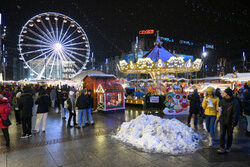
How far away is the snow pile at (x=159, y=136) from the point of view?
456cm

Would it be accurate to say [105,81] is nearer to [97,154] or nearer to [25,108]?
[25,108]

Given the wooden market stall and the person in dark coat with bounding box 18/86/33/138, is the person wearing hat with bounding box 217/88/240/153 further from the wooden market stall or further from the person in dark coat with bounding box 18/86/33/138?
the wooden market stall

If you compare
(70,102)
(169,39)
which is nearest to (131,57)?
(169,39)

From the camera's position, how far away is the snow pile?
456 cm

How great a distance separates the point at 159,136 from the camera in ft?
16.1

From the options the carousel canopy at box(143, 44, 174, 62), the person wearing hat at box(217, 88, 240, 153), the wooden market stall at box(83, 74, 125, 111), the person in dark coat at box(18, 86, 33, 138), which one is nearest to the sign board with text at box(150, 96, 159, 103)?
the wooden market stall at box(83, 74, 125, 111)

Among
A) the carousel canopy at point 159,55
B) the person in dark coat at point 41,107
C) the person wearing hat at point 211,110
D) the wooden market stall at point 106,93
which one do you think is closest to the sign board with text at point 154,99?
the wooden market stall at point 106,93

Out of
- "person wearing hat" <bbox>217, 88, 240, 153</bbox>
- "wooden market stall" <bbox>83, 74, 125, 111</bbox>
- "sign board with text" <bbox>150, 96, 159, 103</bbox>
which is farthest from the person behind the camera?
"sign board with text" <bbox>150, 96, 159, 103</bbox>

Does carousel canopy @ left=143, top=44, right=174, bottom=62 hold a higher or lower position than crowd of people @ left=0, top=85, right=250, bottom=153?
higher

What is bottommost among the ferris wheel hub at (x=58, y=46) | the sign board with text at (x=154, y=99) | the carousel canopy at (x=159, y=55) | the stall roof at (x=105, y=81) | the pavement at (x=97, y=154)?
the pavement at (x=97, y=154)

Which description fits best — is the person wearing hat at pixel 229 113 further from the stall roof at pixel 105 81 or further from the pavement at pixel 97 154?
the stall roof at pixel 105 81

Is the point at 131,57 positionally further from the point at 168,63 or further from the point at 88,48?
the point at 168,63

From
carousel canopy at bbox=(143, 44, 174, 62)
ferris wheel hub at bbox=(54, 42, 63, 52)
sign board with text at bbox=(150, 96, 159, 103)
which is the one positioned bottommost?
sign board with text at bbox=(150, 96, 159, 103)

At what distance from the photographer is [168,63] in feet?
48.6
